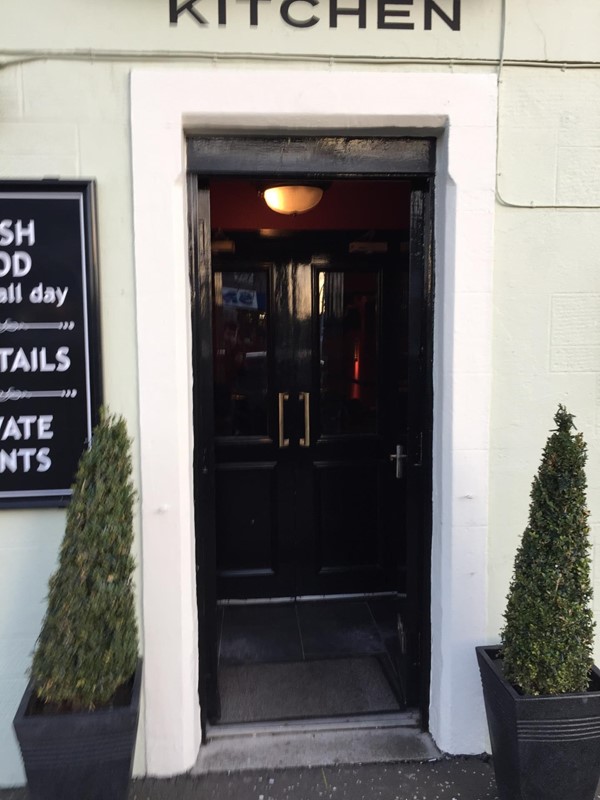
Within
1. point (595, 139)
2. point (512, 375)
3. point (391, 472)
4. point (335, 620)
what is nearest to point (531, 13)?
point (595, 139)

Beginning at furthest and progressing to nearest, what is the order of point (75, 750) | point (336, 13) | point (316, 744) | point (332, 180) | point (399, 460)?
point (399, 460)
point (316, 744)
point (332, 180)
point (336, 13)
point (75, 750)

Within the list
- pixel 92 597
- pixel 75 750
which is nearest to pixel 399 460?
pixel 92 597

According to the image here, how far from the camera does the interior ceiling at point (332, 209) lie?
159 inches

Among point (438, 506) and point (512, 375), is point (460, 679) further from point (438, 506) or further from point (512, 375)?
point (512, 375)

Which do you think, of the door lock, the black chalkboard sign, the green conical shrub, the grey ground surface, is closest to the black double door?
the door lock

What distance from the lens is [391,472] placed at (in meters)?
4.18

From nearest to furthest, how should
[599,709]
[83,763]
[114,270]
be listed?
1. [83,763]
2. [599,709]
3. [114,270]

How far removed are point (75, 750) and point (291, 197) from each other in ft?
9.48

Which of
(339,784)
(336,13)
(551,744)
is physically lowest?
(339,784)

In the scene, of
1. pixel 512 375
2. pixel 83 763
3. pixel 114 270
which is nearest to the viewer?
pixel 83 763

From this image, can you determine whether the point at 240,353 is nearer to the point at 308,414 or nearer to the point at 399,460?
the point at 308,414

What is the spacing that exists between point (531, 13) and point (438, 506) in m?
2.06

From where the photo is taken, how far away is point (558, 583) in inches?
86.5

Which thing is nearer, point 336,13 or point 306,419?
point 336,13
